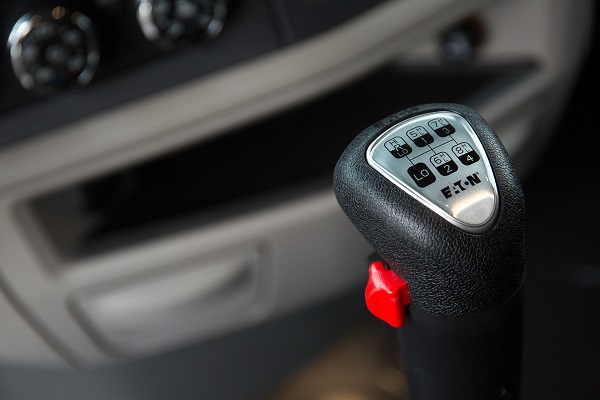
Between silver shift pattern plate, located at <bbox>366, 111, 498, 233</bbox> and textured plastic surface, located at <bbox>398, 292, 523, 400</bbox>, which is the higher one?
silver shift pattern plate, located at <bbox>366, 111, 498, 233</bbox>

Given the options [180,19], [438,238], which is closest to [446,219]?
[438,238]

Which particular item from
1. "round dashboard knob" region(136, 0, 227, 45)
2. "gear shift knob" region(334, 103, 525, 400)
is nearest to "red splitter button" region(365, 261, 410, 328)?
"gear shift knob" region(334, 103, 525, 400)

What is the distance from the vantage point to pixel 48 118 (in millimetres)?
613

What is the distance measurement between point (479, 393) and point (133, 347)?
481 millimetres

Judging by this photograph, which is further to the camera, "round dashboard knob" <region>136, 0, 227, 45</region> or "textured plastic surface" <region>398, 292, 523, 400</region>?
"round dashboard knob" <region>136, 0, 227, 45</region>

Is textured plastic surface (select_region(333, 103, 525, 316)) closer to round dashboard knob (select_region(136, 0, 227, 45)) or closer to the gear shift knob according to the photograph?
the gear shift knob

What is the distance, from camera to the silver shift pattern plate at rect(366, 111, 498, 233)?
1.22 ft

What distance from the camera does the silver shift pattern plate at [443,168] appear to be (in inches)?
14.6

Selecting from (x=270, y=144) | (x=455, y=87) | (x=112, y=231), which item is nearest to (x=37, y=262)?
(x=112, y=231)

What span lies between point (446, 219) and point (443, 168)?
0.09 feet

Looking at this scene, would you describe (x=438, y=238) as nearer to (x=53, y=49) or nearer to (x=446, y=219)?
(x=446, y=219)

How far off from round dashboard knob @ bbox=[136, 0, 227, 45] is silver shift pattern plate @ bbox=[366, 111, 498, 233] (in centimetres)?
27

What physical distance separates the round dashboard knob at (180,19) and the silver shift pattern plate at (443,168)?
268 millimetres

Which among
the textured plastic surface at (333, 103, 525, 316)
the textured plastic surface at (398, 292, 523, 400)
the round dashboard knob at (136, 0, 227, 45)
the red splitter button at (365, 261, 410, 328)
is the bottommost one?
the textured plastic surface at (398, 292, 523, 400)
